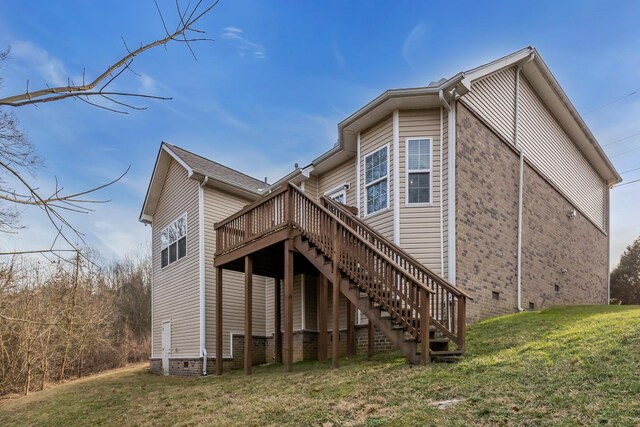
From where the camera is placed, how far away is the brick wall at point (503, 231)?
984cm

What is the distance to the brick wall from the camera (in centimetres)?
984

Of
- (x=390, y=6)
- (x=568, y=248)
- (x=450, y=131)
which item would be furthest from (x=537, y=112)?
(x=390, y=6)

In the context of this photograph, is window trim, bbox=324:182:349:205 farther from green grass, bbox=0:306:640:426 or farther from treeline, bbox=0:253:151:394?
treeline, bbox=0:253:151:394

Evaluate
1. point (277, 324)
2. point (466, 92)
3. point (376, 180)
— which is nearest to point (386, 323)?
point (376, 180)

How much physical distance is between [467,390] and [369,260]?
10.1 feet

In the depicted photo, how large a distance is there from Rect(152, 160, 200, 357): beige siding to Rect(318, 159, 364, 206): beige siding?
421 cm

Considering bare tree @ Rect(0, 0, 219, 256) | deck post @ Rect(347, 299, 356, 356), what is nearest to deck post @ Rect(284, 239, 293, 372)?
deck post @ Rect(347, 299, 356, 356)

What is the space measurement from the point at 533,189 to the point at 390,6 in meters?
7.38

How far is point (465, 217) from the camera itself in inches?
387

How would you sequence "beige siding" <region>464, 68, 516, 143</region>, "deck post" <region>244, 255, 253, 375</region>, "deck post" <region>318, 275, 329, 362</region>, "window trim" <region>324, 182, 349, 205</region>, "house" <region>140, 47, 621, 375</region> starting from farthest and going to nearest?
"window trim" <region>324, 182, 349, 205</region>, "beige siding" <region>464, 68, 516, 143</region>, "deck post" <region>244, 255, 253, 375</region>, "deck post" <region>318, 275, 329, 362</region>, "house" <region>140, 47, 621, 375</region>

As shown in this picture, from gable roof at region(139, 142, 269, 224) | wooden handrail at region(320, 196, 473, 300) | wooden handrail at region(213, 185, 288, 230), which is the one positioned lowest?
wooden handrail at region(320, 196, 473, 300)

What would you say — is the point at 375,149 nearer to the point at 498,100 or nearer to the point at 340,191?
the point at 340,191

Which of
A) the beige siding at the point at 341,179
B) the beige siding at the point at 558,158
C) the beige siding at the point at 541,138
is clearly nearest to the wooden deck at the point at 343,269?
the beige siding at the point at 341,179

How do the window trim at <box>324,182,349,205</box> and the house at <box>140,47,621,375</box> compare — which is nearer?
the house at <box>140,47,621,375</box>
